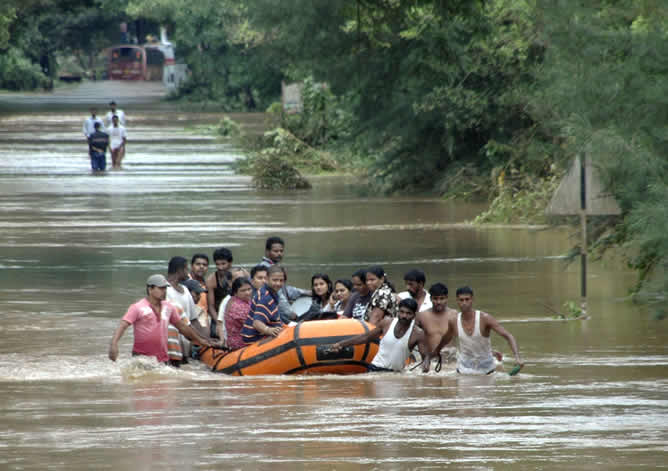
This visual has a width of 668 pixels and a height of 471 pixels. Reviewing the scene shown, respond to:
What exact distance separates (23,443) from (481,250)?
49.0 feet

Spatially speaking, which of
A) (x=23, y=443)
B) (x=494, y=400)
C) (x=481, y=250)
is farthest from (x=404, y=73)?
(x=23, y=443)

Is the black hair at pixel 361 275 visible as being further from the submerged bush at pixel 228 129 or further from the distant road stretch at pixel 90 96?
the distant road stretch at pixel 90 96

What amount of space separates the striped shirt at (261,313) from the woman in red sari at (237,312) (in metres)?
0.20

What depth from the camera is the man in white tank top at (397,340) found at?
1357 cm

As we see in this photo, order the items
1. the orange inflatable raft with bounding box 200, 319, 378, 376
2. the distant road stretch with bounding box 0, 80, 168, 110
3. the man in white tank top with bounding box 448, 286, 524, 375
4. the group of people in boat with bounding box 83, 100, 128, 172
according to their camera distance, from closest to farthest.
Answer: the man in white tank top with bounding box 448, 286, 524, 375, the orange inflatable raft with bounding box 200, 319, 378, 376, the group of people in boat with bounding box 83, 100, 128, 172, the distant road stretch with bounding box 0, 80, 168, 110

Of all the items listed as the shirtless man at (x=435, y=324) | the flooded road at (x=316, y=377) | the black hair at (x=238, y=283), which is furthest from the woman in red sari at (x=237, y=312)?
the shirtless man at (x=435, y=324)

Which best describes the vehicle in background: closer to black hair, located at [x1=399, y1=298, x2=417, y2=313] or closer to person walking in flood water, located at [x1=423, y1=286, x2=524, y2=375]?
black hair, located at [x1=399, y1=298, x2=417, y2=313]

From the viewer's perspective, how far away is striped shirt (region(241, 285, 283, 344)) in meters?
14.2

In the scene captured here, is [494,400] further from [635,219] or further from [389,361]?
[635,219]

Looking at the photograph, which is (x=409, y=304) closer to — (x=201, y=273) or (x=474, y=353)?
(x=474, y=353)

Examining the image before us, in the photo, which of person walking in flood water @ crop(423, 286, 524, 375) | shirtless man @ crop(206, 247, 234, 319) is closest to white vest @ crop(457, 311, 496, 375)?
person walking in flood water @ crop(423, 286, 524, 375)

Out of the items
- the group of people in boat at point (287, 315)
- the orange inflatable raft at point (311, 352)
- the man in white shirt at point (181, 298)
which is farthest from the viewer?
the man in white shirt at point (181, 298)

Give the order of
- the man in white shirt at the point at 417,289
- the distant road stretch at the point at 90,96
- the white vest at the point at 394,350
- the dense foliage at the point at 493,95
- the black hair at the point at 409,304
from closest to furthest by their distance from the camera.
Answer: the black hair at the point at 409,304 → the white vest at the point at 394,350 → the man in white shirt at the point at 417,289 → the dense foliage at the point at 493,95 → the distant road stretch at the point at 90,96

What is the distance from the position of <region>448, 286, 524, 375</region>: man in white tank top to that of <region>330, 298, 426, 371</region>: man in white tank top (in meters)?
0.40
